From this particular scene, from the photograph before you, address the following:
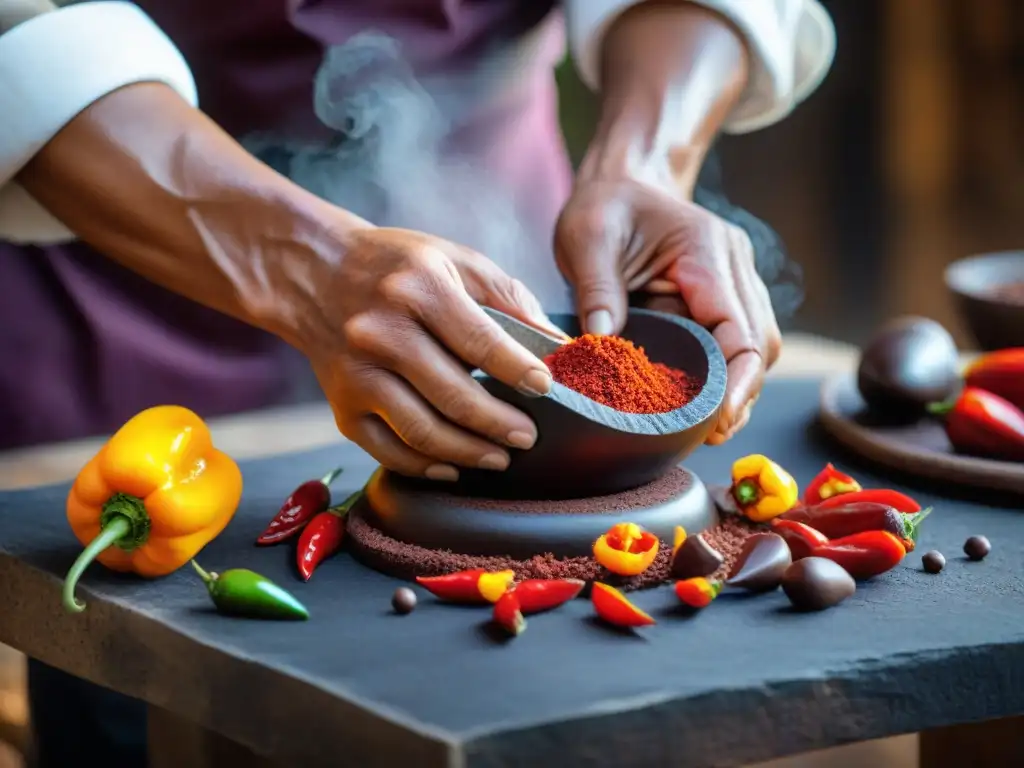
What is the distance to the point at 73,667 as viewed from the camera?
143 centimetres

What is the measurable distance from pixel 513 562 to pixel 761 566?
10.4 inches

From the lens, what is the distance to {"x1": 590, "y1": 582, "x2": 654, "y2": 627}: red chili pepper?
4.11 feet

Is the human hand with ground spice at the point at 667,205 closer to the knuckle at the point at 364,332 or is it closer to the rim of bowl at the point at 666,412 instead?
the rim of bowl at the point at 666,412

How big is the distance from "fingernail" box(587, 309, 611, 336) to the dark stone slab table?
16.2 inches

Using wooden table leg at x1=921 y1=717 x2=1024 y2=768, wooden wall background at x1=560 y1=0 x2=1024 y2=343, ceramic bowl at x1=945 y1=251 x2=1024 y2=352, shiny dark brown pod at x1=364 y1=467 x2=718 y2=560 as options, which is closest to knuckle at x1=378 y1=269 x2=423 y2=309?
shiny dark brown pod at x1=364 y1=467 x2=718 y2=560

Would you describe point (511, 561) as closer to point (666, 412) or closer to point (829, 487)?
point (666, 412)

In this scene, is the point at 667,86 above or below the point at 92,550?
above

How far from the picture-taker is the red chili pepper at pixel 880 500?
157 cm

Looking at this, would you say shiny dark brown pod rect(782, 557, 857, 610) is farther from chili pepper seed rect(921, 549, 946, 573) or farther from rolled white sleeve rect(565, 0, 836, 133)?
rolled white sleeve rect(565, 0, 836, 133)

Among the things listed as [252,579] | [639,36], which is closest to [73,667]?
[252,579]

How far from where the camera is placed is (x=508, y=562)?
138 cm

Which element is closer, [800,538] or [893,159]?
[800,538]

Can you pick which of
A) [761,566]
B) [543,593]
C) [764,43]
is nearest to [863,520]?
[761,566]

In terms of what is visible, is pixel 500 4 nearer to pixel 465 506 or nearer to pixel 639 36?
pixel 639 36
